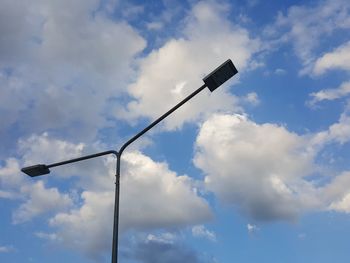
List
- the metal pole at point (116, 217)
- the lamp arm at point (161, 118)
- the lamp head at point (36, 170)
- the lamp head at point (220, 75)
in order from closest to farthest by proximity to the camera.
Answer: the lamp head at point (220, 75) < the metal pole at point (116, 217) < the lamp arm at point (161, 118) < the lamp head at point (36, 170)

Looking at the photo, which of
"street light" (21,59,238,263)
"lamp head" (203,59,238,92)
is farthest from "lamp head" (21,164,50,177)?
"lamp head" (203,59,238,92)

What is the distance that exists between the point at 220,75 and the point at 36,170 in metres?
7.72

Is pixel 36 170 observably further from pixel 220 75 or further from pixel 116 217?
pixel 220 75

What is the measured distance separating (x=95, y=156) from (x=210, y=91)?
4776mm

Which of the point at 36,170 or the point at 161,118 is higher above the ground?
the point at 36,170

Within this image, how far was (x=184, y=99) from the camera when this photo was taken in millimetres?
15141

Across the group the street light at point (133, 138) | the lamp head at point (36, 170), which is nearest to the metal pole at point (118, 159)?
the street light at point (133, 138)

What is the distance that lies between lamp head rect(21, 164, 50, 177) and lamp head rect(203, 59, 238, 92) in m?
6.86

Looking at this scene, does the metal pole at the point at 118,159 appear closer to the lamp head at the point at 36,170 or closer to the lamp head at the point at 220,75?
the lamp head at the point at 220,75

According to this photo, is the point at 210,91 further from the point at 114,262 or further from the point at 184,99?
the point at 114,262

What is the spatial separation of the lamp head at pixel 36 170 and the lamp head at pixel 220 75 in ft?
22.5

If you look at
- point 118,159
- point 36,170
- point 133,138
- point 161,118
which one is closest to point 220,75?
point 161,118

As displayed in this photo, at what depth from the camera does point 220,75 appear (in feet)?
46.1

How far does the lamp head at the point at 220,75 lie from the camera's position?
13766mm
